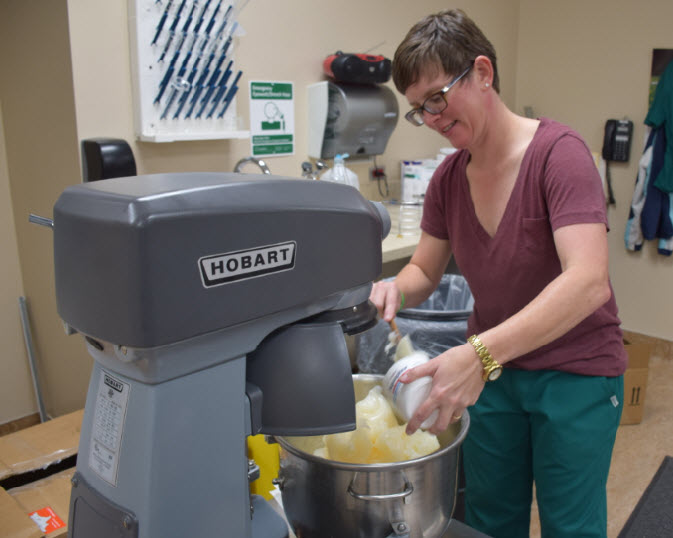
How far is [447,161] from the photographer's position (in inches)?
55.1

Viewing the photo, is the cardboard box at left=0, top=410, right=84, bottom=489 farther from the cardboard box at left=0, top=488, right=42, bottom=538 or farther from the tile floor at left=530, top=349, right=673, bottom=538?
the tile floor at left=530, top=349, right=673, bottom=538

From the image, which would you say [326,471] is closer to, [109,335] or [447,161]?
[109,335]

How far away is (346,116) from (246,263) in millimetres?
2095

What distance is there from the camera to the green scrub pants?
1.21 metres

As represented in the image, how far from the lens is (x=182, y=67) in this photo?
1.96 meters

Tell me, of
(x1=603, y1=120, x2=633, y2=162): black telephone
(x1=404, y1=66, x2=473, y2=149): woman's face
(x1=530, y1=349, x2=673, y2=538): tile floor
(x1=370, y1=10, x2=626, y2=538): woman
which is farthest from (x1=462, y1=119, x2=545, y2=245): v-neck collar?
(x1=603, y1=120, x2=633, y2=162): black telephone

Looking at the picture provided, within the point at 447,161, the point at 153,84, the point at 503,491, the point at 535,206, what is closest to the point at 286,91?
the point at 153,84

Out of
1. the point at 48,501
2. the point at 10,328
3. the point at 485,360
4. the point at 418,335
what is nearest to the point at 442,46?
the point at 485,360

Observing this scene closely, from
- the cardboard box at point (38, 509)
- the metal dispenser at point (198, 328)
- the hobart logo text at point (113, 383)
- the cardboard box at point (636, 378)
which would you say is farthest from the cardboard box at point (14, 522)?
the cardboard box at point (636, 378)

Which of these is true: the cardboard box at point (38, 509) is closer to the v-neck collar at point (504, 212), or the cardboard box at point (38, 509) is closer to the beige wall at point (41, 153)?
the beige wall at point (41, 153)

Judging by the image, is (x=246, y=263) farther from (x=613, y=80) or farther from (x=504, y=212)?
(x=613, y=80)

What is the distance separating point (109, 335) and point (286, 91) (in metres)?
2.11

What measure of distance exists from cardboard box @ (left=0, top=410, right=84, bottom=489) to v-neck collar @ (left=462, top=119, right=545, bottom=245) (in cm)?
122

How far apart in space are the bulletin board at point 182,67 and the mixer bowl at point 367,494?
1485mm
